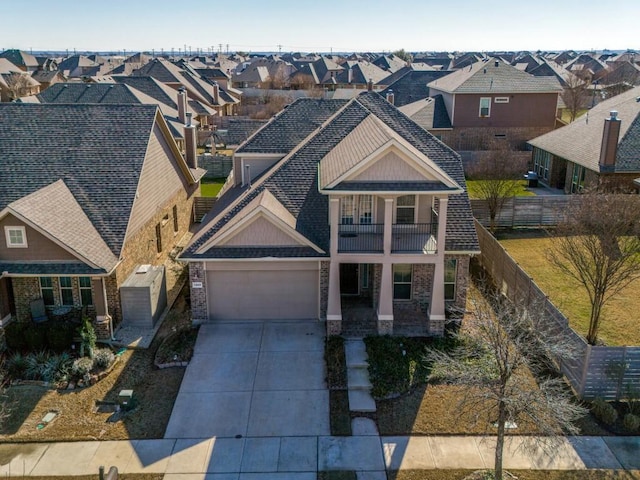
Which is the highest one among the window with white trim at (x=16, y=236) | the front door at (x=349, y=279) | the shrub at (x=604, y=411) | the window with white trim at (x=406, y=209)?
the window with white trim at (x=406, y=209)

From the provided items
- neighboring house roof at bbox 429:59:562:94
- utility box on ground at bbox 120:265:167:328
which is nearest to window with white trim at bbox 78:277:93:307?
utility box on ground at bbox 120:265:167:328

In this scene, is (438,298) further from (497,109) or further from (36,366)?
(497,109)

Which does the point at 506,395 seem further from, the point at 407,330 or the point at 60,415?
the point at 60,415

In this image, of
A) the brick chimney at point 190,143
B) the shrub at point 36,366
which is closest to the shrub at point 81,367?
the shrub at point 36,366

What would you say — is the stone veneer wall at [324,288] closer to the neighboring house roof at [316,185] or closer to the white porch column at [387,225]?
the neighboring house roof at [316,185]

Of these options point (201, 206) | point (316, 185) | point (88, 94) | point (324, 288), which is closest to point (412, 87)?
point (88, 94)
